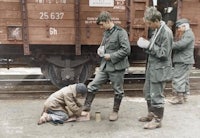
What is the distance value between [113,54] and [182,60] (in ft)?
6.75

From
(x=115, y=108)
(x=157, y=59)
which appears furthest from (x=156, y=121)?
(x=157, y=59)

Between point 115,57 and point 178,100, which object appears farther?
point 178,100

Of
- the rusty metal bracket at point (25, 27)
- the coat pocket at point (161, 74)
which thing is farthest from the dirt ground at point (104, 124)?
the rusty metal bracket at point (25, 27)

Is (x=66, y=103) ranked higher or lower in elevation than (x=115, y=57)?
lower

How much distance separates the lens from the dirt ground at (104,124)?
5.82 m

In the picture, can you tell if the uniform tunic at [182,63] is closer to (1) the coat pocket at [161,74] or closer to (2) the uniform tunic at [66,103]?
(1) the coat pocket at [161,74]

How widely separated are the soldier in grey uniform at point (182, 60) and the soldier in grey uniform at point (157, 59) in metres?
1.64

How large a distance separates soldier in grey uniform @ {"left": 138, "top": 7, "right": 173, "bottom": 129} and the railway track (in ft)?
8.29

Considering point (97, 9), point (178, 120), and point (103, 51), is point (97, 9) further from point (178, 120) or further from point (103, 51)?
point (178, 120)

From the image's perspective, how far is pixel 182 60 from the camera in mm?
7469

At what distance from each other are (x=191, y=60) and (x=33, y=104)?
11.5 feet

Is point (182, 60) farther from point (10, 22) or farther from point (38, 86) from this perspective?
point (10, 22)

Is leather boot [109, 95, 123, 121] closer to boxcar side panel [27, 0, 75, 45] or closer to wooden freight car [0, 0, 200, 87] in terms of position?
wooden freight car [0, 0, 200, 87]

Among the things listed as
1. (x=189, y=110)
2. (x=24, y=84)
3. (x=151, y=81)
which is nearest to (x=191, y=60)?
(x=189, y=110)
